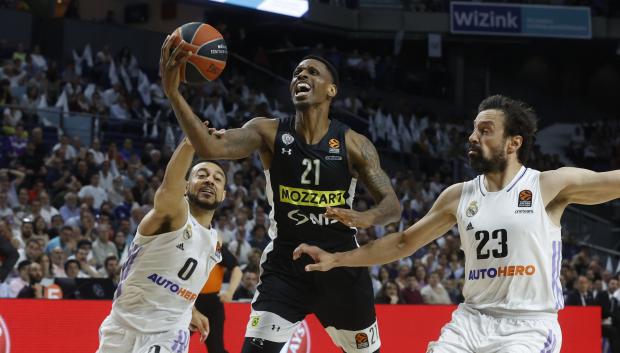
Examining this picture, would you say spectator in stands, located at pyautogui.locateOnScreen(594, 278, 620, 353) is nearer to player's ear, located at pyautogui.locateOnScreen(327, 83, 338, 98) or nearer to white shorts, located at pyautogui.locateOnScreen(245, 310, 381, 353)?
white shorts, located at pyautogui.locateOnScreen(245, 310, 381, 353)

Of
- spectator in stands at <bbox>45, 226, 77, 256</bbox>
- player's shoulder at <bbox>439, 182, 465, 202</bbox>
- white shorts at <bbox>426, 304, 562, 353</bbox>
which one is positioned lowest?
spectator in stands at <bbox>45, 226, 77, 256</bbox>

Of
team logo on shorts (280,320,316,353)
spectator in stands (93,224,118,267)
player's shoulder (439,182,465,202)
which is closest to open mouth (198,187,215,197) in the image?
player's shoulder (439,182,465,202)

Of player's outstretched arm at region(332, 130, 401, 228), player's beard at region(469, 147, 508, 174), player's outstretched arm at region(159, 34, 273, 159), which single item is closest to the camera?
player's outstretched arm at region(159, 34, 273, 159)

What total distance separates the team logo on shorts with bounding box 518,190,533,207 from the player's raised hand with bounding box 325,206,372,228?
3.01ft

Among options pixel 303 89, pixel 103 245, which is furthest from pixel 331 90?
pixel 103 245

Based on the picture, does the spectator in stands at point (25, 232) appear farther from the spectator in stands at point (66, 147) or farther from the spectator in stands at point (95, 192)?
the spectator in stands at point (66, 147)

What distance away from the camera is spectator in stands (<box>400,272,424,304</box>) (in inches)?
549

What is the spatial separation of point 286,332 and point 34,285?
18.2 feet

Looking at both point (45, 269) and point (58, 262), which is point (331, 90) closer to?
point (45, 269)

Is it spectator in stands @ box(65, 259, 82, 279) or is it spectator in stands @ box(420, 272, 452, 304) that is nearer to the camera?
spectator in stands @ box(65, 259, 82, 279)

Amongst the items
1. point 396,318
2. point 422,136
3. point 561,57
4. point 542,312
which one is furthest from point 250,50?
point 542,312

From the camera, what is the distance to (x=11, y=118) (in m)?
15.3

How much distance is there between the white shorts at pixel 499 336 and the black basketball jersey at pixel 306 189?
1.39 m

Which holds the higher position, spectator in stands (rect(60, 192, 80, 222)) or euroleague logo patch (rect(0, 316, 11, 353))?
spectator in stands (rect(60, 192, 80, 222))
